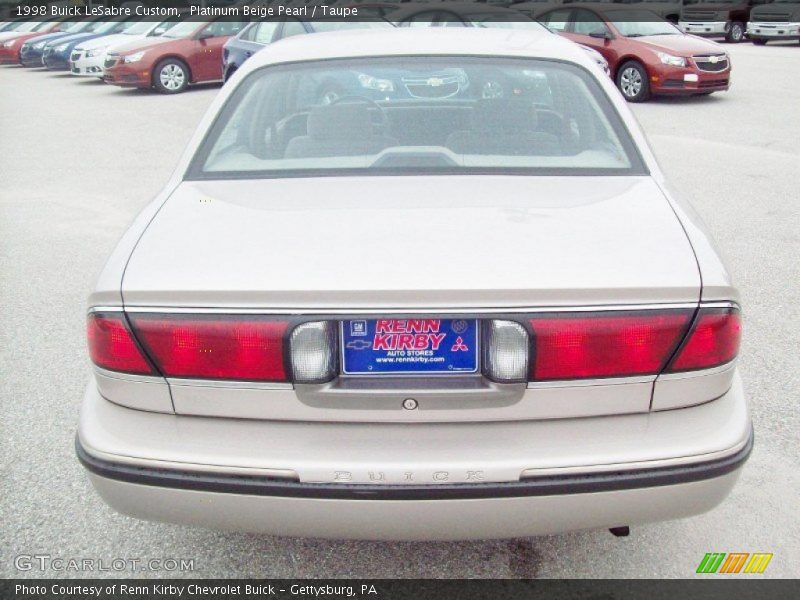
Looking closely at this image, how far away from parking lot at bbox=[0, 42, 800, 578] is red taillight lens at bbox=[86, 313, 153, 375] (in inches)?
32.0

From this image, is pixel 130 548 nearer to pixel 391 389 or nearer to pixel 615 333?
pixel 391 389

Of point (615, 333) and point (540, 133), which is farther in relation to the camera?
point (540, 133)

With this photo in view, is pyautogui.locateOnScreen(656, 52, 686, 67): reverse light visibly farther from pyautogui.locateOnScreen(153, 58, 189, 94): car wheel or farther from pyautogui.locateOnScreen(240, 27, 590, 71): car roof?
pyautogui.locateOnScreen(240, 27, 590, 71): car roof

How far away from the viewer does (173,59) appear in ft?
51.7

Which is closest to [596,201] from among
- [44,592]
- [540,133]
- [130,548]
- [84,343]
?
[540,133]

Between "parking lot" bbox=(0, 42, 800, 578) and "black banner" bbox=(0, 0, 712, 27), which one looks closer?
"parking lot" bbox=(0, 42, 800, 578)

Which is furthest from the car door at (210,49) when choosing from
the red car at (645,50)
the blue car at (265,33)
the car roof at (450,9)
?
the red car at (645,50)

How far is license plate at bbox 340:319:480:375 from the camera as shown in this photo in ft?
6.14

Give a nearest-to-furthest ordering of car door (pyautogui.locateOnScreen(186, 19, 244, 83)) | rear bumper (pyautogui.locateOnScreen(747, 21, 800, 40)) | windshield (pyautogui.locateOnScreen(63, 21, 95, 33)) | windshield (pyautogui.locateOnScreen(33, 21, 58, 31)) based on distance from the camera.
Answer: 1. car door (pyautogui.locateOnScreen(186, 19, 244, 83))
2. rear bumper (pyautogui.locateOnScreen(747, 21, 800, 40))
3. windshield (pyautogui.locateOnScreen(63, 21, 95, 33))
4. windshield (pyautogui.locateOnScreen(33, 21, 58, 31))

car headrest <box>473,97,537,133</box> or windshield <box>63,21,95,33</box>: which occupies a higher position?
car headrest <box>473,97,537,133</box>

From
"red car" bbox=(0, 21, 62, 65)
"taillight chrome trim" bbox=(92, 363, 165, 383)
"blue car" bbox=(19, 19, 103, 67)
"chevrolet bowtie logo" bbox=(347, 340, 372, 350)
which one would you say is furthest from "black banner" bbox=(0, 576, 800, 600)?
"red car" bbox=(0, 21, 62, 65)

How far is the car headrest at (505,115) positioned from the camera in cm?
284

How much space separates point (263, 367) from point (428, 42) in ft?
5.74

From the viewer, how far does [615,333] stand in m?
1.90
